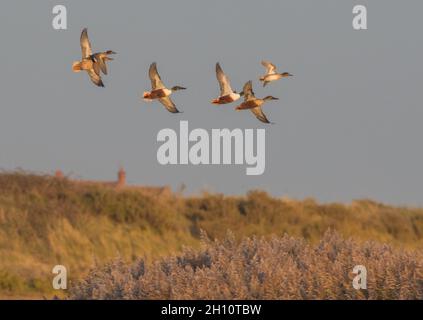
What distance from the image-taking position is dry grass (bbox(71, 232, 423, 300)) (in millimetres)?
11039

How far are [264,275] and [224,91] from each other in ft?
18.2

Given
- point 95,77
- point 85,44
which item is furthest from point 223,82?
point 85,44

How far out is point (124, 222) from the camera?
34.3 m

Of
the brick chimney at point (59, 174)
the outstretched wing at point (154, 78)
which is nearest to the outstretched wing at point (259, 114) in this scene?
the outstretched wing at point (154, 78)

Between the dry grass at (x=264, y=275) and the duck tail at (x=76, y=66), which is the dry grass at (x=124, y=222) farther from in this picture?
the dry grass at (x=264, y=275)

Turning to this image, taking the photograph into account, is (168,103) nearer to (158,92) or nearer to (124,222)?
(158,92)

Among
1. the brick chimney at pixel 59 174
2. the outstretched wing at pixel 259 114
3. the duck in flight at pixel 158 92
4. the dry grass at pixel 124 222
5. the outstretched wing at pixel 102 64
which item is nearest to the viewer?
the duck in flight at pixel 158 92

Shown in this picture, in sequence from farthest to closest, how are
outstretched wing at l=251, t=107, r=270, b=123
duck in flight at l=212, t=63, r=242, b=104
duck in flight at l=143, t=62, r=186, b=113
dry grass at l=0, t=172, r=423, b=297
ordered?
1. dry grass at l=0, t=172, r=423, b=297
2. outstretched wing at l=251, t=107, r=270, b=123
3. duck in flight at l=143, t=62, r=186, b=113
4. duck in flight at l=212, t=63, r=242, b=104

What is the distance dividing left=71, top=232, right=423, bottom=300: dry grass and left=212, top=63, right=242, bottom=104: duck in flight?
13.3 feet

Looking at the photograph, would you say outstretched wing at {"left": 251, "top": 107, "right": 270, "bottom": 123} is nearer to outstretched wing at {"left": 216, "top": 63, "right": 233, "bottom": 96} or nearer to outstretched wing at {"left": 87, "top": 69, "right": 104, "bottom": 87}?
outstretched wing at {"left": 216, "top": 63, "right": 233, "bottom": 96}

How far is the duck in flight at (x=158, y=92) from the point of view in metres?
16.4

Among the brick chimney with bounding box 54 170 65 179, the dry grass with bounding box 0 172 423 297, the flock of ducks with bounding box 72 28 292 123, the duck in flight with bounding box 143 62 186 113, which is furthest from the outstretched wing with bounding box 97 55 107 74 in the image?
the brick chimney with bounding box 54 170 65 179
